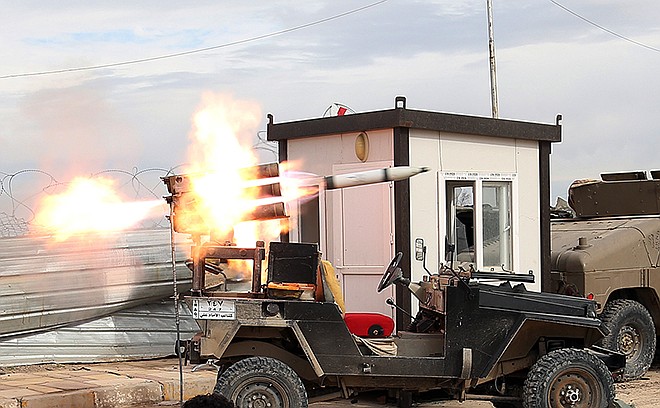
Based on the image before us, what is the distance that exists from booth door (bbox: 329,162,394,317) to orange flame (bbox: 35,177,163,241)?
2564 mm

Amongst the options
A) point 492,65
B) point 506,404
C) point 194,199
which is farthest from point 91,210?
point 492,65

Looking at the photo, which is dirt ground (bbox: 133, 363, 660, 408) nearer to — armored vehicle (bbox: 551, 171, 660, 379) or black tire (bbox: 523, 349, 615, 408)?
armored vehicle (bbox: 551, 171, 660, 379)

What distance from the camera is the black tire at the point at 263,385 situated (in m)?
9.01

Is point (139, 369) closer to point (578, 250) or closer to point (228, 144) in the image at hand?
point (228, 144)

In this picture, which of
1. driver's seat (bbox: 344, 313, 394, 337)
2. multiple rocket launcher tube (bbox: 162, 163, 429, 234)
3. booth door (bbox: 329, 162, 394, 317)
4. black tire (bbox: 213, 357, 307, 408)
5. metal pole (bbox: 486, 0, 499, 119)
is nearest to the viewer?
black tire (bbox: 213, 357, 307, 408)

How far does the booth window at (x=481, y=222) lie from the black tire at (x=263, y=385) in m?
4.41

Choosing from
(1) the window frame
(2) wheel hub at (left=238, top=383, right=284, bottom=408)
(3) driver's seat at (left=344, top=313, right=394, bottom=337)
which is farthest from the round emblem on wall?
(2) wheel hub at (left=238, top=383, right=284, bottom=408)

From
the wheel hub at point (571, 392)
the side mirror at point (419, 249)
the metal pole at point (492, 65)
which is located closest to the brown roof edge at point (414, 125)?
the side mirror at point (419, 249)

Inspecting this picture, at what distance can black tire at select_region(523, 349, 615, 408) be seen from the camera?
31.1 ft

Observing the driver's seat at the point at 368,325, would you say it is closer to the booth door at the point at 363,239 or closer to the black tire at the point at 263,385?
the black tire at the point at 263,385

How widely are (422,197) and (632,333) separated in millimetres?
3394

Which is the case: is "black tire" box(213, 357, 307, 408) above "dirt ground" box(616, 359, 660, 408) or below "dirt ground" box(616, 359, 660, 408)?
above

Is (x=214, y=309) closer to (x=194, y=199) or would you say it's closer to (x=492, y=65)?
(x=194, y=199)

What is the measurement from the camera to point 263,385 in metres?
9.08
